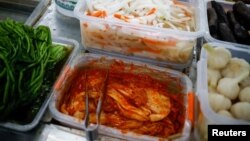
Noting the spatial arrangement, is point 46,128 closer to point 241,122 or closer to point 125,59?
point 125,59

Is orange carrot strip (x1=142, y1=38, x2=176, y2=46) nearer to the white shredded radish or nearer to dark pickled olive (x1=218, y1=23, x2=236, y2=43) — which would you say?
the white shredded radish

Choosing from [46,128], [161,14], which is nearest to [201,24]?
[161,14]

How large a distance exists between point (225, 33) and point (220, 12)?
0.14m

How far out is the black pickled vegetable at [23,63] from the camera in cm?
90

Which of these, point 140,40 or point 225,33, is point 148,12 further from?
point 225,33

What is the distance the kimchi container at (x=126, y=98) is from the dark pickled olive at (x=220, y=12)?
0.28 metres

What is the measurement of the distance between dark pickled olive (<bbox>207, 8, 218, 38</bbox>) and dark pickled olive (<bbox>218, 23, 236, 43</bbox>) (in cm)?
2

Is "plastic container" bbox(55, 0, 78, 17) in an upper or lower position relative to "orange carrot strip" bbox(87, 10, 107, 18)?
lower

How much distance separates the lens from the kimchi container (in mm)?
950

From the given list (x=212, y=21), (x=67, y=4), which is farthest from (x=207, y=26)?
(x=67, y=4)

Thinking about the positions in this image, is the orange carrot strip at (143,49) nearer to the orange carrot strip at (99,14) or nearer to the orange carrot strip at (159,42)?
the orange carrot strip at (159,42)

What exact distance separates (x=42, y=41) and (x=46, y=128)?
30cm

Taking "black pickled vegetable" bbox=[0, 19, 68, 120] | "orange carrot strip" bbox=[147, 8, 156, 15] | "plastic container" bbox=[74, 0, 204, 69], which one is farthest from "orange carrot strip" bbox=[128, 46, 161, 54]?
"black pickled vegetable" bbox=[0, 19, 68, 120]

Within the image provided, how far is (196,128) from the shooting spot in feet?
3.09
